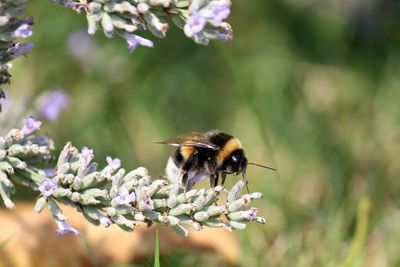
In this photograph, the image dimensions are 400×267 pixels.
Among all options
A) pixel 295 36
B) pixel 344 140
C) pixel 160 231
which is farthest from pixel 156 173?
pixel 295 36

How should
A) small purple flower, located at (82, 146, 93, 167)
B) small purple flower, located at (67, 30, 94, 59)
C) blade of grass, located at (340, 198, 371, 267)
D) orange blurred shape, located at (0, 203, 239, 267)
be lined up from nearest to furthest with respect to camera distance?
small purple flower, located at (82, 146, 93, 167) → blade of grass, located at (340, 198, 371, 267) → orange blurred shape, located at (0, 203, 239, 267) → small purple flower, located at (67, 30, 94, 59)

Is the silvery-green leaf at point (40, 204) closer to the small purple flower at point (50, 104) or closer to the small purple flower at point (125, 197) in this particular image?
the small purple flower at point (125, 197)

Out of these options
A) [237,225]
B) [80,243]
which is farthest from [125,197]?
[80,243]

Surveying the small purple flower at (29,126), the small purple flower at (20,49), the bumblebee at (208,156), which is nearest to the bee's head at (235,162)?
the bumblebee at (208,156)

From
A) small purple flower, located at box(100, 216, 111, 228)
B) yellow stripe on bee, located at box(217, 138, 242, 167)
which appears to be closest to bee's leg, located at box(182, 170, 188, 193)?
yellow stripe on bee, located at box(217, 138, 242, 167)

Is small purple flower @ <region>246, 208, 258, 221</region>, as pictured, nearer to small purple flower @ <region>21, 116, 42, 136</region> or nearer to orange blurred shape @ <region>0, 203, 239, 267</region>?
small purple flower @ <region>21, 116, 42, 136</region>

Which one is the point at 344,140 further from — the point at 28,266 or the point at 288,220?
the point at 28,266
